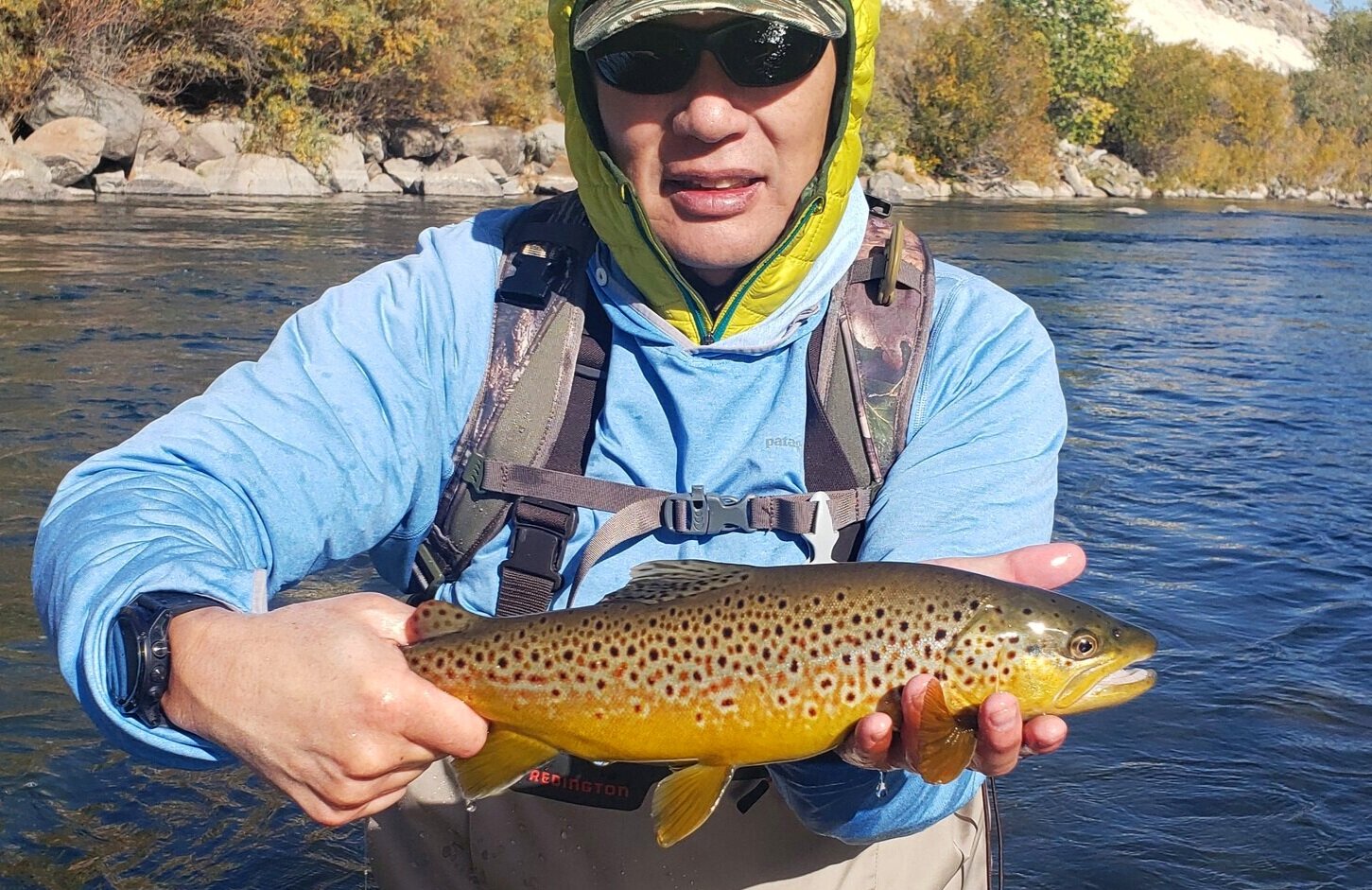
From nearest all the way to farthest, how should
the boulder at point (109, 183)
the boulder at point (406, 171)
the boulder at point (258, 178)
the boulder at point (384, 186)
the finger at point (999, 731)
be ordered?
the finger at point (999, 731) → the boulder at point (109, 183) → the boulder at point (258, 178) → the boulder at point (384, 186) → the boulder at point (406, 171)

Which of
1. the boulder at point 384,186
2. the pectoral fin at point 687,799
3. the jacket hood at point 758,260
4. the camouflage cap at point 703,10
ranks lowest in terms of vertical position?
the boulder at point 384,186

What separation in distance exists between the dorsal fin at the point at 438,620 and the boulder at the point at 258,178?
25.6m

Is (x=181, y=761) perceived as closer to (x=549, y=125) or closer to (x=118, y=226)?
(x=118, y=226)

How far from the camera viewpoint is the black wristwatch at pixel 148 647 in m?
1.97

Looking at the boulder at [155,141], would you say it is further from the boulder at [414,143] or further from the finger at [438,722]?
the finger at [438,722]

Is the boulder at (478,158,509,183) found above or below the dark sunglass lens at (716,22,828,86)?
below

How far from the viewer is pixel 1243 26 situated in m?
143

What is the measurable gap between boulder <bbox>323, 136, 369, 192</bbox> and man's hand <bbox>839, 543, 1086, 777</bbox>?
28.4 m

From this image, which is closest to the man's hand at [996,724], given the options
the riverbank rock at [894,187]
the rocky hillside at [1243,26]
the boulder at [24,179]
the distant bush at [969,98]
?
the boulder at [24,179]

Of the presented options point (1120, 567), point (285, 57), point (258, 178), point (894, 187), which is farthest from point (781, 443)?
point (894, 187)

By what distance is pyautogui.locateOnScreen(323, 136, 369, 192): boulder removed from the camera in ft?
96.4

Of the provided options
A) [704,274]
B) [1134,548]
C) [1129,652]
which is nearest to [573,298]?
[704,274]

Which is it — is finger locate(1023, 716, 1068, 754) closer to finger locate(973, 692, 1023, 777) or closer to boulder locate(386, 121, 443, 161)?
finger locate(973, 692, 1023, 777)

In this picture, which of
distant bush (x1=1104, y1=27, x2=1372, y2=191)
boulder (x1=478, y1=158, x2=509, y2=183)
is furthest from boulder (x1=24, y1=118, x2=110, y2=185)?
distant bush (x1=1104, y1=27, x2=1372, y2=191)
